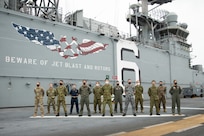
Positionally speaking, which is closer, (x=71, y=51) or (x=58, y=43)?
(x=58, y=43)

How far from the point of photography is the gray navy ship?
15.0 metres

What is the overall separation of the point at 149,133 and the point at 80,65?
1387 cm

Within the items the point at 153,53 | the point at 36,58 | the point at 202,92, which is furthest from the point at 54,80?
the point at 202,92

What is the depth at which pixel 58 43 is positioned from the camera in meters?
17.7

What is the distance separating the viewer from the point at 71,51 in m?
18.5

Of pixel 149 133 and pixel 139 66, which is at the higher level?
pixel 139 66

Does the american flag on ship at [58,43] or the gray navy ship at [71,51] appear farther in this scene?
the american flag on ship at [58,43]

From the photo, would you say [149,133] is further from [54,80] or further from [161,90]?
[54,80]

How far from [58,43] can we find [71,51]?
133 centimetres

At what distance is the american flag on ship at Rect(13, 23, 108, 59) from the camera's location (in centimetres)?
1603

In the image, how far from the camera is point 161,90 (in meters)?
11.6

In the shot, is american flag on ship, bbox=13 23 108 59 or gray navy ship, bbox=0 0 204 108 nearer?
gray navy ship, bbox=0 0 204 108

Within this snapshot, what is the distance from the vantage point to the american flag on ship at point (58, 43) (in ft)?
52.6

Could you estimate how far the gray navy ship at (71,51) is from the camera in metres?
15.0
